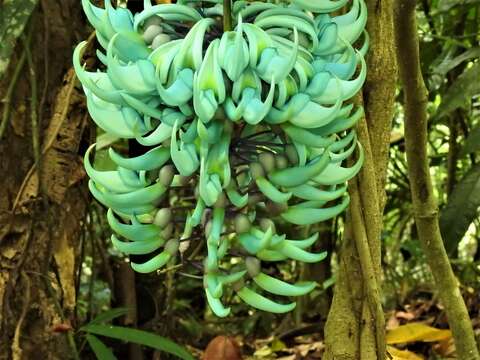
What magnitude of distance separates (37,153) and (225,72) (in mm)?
1023

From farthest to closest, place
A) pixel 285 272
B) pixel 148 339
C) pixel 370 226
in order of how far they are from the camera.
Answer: pixel 285 272 → pixel 148 339 → pixel 370 226

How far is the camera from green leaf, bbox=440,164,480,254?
1.72 m

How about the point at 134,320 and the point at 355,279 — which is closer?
the point at 355,279

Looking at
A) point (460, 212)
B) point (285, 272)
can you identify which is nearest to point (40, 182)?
point (460, 212)

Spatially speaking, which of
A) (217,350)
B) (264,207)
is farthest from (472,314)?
(264,207)

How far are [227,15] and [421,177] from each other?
0.79m

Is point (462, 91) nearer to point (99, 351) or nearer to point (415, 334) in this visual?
point (415, 334)

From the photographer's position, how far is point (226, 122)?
0.69 metres

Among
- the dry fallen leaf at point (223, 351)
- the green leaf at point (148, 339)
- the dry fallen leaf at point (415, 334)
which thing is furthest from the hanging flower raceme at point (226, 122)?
the dry fallen leaf at point (415, 334)

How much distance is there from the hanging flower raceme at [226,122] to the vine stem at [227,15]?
1 cm

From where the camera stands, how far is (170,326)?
2205 millimetres

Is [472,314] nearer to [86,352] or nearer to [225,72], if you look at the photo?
[86,352]

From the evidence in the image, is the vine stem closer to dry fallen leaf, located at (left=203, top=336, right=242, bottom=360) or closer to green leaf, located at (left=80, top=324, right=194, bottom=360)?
dry fallen leaf, located at (left=203, top=336, right=242, bottom=360)

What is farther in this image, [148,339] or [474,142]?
[474,142]
